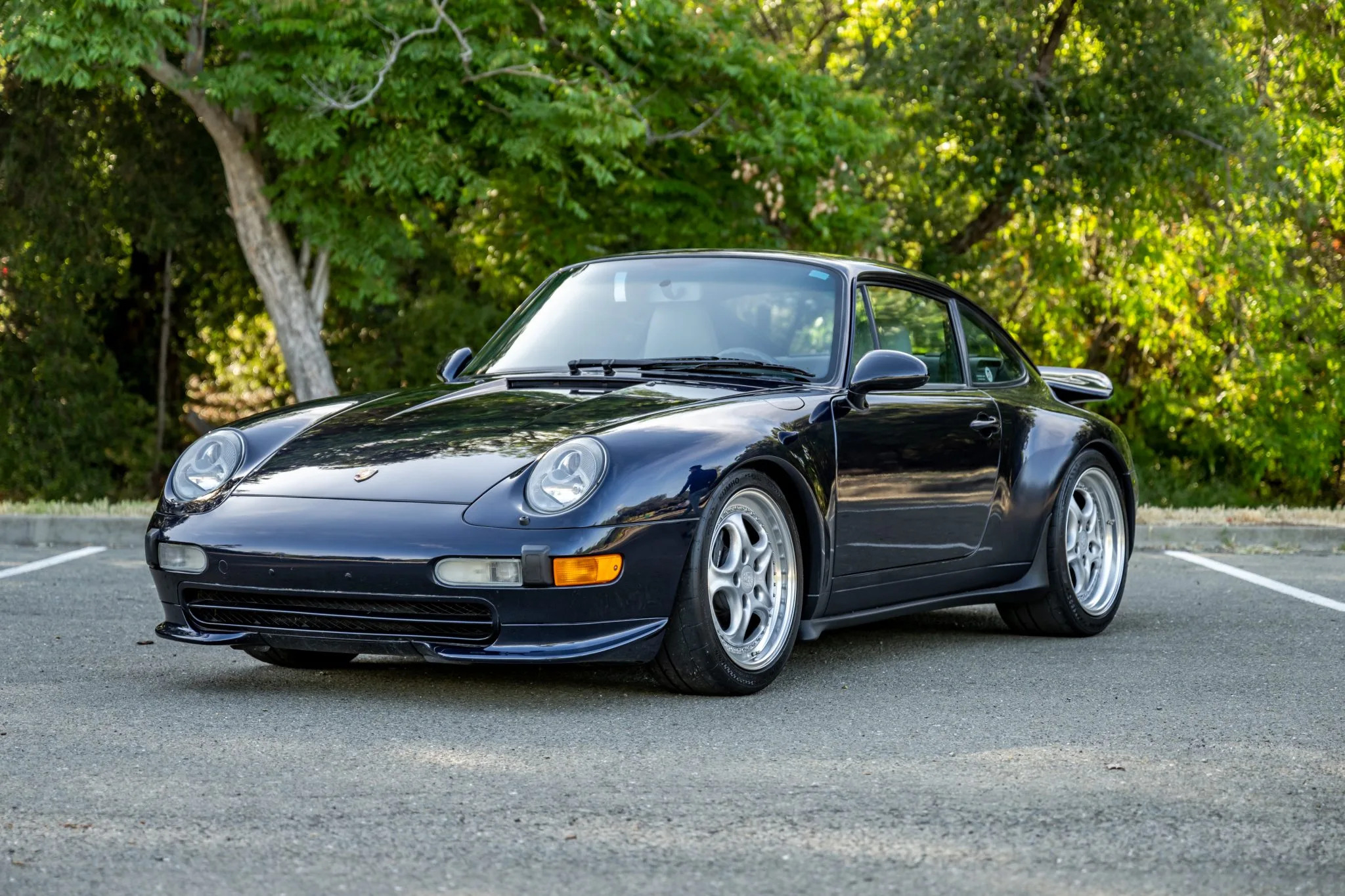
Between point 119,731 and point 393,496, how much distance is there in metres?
0.97

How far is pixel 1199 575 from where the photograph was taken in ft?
31.7

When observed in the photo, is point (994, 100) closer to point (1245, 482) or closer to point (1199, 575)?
point (1245, 482)

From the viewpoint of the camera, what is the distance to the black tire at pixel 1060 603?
6.98 m

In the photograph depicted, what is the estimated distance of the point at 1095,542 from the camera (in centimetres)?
739

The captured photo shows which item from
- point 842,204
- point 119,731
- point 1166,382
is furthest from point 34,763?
point 1166,382

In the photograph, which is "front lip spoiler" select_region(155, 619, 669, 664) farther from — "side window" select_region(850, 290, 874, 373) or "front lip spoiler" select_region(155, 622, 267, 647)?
"side window" select_region(850, 290, 874, 373)

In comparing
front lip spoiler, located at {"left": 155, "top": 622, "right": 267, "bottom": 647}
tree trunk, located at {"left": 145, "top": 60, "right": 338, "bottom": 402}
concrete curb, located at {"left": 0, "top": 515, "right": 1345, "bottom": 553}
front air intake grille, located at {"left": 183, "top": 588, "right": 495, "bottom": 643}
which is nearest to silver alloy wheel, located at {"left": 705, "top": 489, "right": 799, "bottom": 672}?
front air intake grille, located at {"left": 183, "top": 588, "right": 495, "bottom": 643}

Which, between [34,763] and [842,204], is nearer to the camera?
[34,763]

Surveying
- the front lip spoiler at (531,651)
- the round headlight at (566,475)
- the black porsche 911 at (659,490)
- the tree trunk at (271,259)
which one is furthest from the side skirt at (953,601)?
the tree trunk at (271,259)

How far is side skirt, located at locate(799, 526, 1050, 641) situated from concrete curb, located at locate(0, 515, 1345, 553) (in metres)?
4.99

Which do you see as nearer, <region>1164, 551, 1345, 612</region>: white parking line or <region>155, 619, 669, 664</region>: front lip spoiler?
<region>155, 619, 669, 664</region>: front lip spoiler

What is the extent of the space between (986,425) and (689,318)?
1.22 metres

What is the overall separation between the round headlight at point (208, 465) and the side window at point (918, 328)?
89.3 inches

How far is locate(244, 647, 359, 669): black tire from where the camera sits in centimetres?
591
